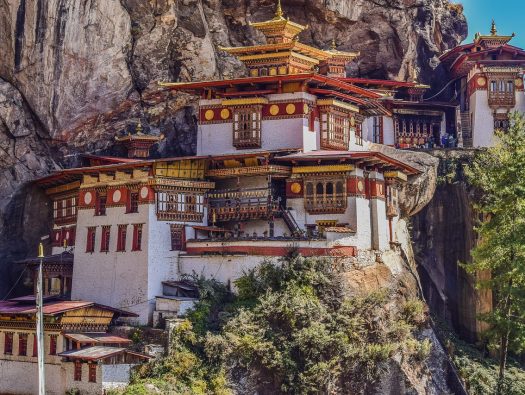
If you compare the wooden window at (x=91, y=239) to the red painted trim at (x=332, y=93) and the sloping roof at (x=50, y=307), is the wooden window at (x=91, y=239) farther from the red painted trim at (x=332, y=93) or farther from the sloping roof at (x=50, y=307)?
the red painted trim at (x=332, y=93)

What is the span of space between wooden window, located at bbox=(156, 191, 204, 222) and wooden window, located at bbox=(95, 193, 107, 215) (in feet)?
11.4

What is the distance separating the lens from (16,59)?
175ft

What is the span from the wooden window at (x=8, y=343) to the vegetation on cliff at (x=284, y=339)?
23.2 feet

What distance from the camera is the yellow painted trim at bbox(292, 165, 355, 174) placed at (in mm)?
49716

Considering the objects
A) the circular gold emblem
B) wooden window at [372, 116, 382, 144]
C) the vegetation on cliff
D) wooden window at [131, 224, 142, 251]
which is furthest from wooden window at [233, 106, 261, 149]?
wooden window at [372, 116, 382, 144]

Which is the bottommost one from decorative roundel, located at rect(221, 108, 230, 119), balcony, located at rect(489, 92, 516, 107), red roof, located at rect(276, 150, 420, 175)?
red roof, located at rect(276, 150, 420, 175)

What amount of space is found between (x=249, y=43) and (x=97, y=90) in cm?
1200

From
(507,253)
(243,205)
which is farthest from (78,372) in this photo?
(507,253)

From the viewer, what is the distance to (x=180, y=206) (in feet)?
162

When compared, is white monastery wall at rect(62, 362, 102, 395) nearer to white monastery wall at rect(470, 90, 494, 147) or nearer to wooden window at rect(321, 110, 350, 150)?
wooden window at rect(321, 110, 350, 150)

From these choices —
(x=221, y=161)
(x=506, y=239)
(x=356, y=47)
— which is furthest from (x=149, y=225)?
(x=356, y=47)

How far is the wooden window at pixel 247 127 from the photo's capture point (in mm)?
54062

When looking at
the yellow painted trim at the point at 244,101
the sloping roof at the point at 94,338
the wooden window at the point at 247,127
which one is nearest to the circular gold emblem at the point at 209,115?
the yellow painted trim at the point at 244,101

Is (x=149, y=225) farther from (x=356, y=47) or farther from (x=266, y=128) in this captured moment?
(x=356, y=47)
